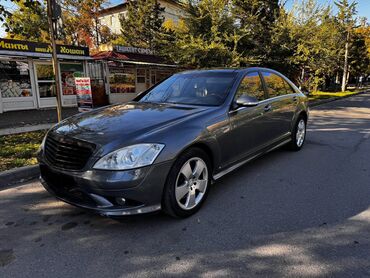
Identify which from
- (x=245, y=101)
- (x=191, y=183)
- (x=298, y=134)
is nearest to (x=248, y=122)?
(x=245, y=101)

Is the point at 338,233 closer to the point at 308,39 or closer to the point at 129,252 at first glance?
the point at 129,252

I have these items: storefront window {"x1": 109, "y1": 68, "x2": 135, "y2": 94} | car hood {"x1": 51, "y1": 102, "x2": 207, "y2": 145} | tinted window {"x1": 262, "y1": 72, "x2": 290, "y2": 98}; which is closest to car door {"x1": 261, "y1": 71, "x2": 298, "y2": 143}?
tinted window {"x1": 262, "y1": 72, "x2": 290, "y2": 98}

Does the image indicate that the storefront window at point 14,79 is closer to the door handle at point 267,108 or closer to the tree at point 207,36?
the tree at point 207,36

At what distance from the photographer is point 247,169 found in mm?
4789

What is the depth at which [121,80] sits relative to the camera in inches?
674

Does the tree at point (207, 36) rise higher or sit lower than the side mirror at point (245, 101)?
higher

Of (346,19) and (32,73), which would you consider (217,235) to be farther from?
(346,19)

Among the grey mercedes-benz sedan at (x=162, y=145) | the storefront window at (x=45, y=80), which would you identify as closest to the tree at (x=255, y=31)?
the storefront window at (x=45, y=80)

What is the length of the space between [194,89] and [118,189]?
210 cm

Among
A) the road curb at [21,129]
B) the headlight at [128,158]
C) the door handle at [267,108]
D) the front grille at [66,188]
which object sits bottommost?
the road curb at [21,129]

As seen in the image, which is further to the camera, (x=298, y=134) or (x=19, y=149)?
(x=298, y=134)

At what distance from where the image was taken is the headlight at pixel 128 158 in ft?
8.79

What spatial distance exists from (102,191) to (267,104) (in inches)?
119

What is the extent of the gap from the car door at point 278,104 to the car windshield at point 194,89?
0.98 meters
